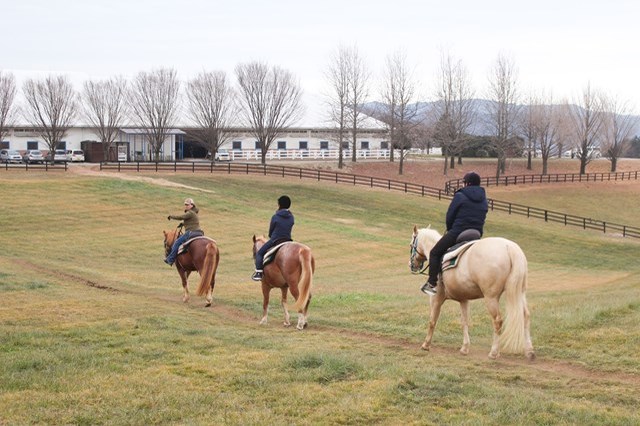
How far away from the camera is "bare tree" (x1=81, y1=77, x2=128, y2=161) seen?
273 feet

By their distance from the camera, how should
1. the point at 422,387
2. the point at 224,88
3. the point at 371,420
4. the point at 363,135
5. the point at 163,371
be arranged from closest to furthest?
1. the point at 371,420
2. the point at 422,387
3. the point at 163,371
4. the point at 224,88
5. the point at 363,135

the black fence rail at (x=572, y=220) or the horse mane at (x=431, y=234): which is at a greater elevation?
the horse mane at (x=431, y=234)

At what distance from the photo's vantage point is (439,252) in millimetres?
12094

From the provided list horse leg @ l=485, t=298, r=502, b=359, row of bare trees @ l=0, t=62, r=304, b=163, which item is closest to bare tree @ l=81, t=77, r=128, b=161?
row of bare trees @ l=0, t=62, r=304, b=163

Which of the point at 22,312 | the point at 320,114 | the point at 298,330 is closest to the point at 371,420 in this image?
the point at 298,330

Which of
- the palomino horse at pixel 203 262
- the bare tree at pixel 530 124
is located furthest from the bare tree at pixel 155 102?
the palomino horse at pixel 203 262

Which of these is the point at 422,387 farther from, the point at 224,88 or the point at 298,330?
the point at 224,88

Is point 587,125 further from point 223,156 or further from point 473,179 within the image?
point 473,179

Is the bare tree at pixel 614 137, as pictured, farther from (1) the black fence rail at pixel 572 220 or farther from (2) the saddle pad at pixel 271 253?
(2) the saddle pad at pixel 271 253

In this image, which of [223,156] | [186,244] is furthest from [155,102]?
[186,244]

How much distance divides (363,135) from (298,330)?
294 feet

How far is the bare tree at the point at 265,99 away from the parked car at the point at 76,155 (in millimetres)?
18447

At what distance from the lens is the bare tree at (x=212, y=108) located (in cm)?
8281

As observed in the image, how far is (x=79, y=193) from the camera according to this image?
49.1m
